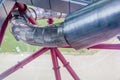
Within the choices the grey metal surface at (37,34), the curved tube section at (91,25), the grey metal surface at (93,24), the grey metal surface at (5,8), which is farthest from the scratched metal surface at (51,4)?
the grey metal surface at (93,24)

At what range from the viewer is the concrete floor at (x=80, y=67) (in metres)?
2.88

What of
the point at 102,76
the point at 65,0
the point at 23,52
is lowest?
the point at 102,76

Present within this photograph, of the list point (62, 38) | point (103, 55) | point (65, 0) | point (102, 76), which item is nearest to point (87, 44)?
point (62, 38)

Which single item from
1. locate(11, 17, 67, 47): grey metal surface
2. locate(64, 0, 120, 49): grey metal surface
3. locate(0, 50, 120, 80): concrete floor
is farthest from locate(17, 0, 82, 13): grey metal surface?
locate(0, 50, 120, 80): concrete floor

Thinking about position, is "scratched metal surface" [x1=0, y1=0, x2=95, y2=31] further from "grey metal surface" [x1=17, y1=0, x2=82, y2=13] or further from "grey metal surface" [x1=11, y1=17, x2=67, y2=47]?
"grey metal surface" [x1=11, y1=17, x2=67, y2=47]

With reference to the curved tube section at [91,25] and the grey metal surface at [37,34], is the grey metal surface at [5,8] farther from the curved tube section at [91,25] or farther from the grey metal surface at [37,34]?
the curved tube section at [91,25]

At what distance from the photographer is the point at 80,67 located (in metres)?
3.04

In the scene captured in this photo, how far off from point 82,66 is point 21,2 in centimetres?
144

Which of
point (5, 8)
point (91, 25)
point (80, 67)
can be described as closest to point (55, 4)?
point (5, 8)

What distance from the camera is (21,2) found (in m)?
1.77

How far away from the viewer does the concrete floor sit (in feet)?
9.43

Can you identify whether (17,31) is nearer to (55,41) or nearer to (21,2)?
(21,2)

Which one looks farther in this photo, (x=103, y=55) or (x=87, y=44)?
(x=103, y=55)

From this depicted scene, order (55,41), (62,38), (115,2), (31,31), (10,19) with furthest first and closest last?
(10,19) → (31,31) → (55,41) → (62,38) → (115,2)
